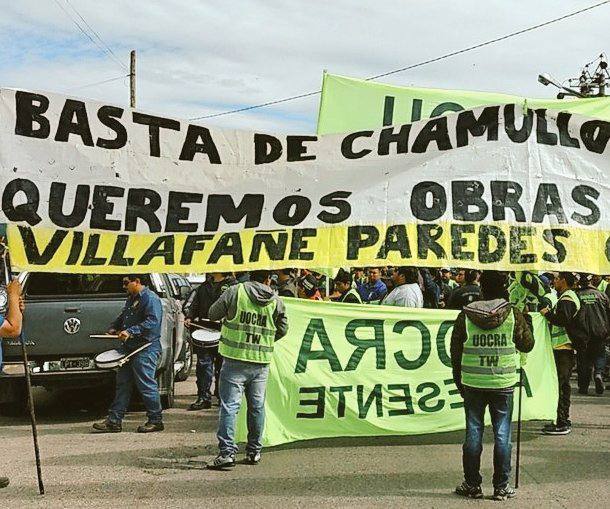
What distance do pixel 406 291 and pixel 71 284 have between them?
4038 mm

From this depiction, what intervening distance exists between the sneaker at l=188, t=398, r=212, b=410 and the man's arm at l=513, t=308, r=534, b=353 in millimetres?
5327

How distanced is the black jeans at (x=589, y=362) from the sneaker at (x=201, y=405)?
14.9 feet

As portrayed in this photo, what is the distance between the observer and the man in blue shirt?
32.0 feet

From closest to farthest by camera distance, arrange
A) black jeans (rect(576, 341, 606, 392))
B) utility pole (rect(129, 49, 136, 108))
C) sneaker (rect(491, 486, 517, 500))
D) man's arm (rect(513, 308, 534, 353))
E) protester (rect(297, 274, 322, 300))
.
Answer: sneaker (rect(491, 486, 517, 500)) → man's arm (rect(513, 308, 534, 353)) → black jeans (rect(576, 341, 606, 392)) → protester (rect(297, 274, 322, 300)) → utility pole (rect(129, 49, 136, 108))

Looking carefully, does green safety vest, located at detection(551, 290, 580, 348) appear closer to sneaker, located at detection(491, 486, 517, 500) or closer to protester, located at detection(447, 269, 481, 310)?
protester, located at detection(447, 269, 481, 310)

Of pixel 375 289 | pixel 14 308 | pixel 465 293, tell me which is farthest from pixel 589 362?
pixel 14 308

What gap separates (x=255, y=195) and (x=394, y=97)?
380 centimetres

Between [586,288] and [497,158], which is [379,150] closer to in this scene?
[497,158]

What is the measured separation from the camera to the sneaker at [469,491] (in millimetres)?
6883

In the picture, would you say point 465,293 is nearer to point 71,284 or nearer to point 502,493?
point 502,493

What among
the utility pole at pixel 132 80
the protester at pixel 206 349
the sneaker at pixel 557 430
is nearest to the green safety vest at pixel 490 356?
the sneaker at pixel 557 430

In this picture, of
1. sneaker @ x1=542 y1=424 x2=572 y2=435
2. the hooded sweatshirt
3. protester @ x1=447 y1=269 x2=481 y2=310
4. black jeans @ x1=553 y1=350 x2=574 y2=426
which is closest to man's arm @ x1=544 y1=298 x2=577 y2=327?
black jeans @ x1=553 y1=350 x2=574 y2=426

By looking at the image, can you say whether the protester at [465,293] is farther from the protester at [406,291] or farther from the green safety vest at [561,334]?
the green safety vest at [561,334]

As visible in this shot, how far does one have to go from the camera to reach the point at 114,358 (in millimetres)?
9797
